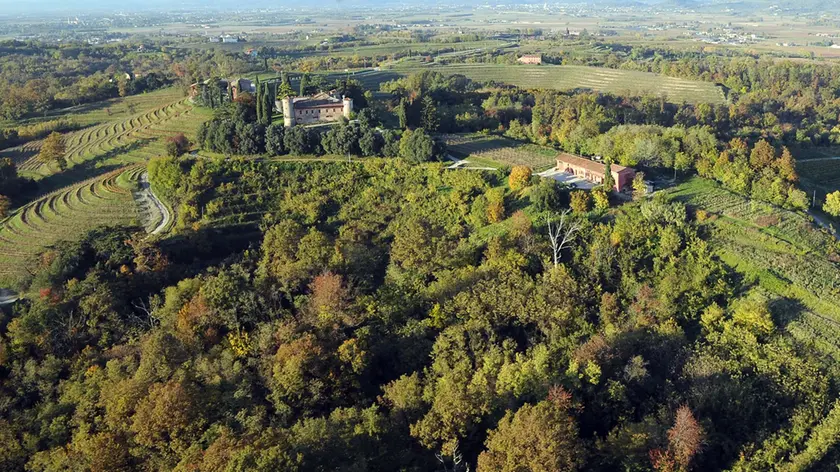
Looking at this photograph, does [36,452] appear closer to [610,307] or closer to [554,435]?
[554,435]

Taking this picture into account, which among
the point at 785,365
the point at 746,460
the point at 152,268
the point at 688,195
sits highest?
the point at 688,195

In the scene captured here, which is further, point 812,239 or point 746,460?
point 812,239

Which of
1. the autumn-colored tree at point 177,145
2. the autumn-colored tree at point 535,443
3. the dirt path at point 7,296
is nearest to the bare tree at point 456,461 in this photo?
the autumn-colored tree at point 535,443

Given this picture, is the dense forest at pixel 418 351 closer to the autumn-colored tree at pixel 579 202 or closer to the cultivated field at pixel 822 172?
the autumn-colored tree at pixel 579 202

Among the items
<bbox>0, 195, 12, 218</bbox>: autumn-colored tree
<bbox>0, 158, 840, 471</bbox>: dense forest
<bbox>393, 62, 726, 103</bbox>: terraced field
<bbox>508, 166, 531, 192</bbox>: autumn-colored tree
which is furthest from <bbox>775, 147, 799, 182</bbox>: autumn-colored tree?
<bbox>0, 195, 12, 218</bbox>: autumn-colored tree

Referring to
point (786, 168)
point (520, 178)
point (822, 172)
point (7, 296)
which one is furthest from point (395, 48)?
point (7, 296)

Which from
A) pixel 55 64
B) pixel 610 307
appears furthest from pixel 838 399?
pixel 55 64
